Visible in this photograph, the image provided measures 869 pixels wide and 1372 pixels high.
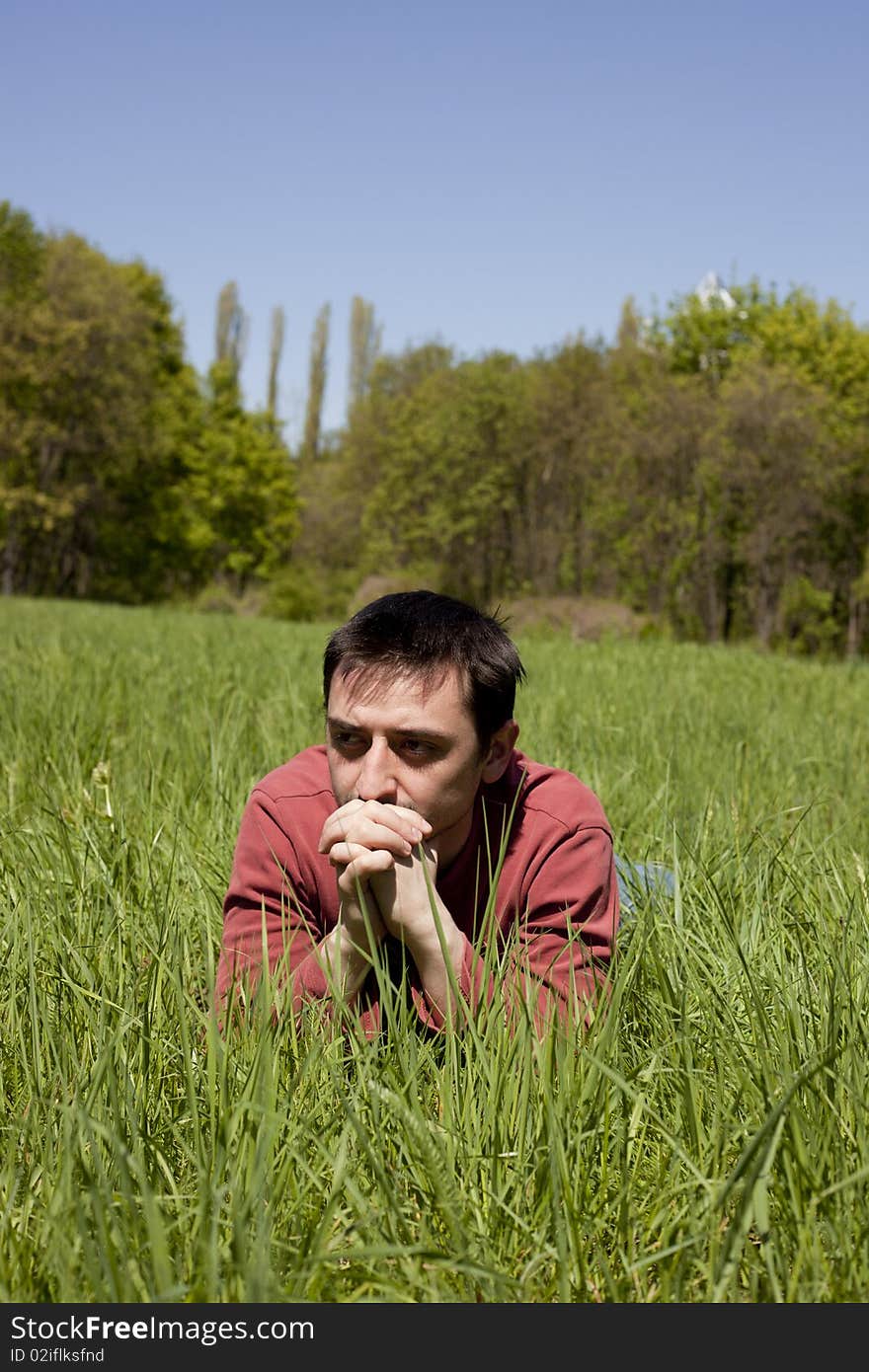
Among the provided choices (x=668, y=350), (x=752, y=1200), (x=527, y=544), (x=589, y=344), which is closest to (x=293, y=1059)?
(x=752, y=1200)

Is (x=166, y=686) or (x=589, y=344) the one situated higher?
(x=589, y=344)

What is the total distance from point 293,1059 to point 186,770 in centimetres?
159

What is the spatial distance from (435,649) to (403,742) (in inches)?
6.1

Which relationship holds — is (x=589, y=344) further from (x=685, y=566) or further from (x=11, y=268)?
(x=11, y=268)

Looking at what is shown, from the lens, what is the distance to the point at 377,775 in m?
1.77

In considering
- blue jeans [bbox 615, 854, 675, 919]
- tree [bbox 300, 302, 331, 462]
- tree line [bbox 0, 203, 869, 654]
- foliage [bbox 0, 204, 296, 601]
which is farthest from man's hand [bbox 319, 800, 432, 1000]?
tree [bbox 300, 302, 331, 462]

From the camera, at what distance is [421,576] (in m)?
23.3

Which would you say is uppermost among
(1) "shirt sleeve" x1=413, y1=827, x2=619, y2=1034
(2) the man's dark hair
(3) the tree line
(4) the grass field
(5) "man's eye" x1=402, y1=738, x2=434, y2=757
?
(3) the tree line

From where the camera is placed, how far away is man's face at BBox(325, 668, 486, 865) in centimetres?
177

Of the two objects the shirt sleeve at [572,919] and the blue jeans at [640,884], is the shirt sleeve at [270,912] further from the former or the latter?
the blue jeans at [640,884]

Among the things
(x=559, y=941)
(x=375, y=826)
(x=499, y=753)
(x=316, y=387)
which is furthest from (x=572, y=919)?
(x=316, y=387)

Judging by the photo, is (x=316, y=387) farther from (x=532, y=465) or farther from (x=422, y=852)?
(x=422, y=852)

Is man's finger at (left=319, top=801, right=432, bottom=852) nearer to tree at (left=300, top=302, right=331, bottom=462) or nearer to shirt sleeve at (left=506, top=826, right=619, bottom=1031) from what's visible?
shirt sleeve at (left=506, top=826, right=619, bottom=1031)
